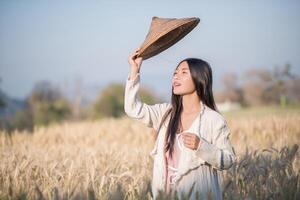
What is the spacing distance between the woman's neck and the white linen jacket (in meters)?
0.06

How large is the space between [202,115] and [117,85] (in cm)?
4279

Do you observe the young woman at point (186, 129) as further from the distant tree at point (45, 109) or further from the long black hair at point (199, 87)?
the distant tree at point (45, 109)

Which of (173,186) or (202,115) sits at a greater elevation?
(202,115)

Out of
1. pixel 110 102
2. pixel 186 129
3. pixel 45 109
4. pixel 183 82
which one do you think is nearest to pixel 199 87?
pixel 183 82

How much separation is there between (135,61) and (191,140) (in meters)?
0.79

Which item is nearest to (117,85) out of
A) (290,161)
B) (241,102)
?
(241,102)

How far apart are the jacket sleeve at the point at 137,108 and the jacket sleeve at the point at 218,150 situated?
0.49 m

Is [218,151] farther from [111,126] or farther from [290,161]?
[111,126]

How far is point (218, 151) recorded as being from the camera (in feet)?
11.2

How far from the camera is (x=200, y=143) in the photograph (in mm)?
3342

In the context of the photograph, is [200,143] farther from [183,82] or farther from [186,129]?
[183,82]

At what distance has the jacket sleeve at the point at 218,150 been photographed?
3.36m

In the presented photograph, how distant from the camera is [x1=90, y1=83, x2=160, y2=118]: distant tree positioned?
40.9 meters

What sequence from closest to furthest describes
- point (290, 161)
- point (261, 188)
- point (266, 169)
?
point (261, 188) < point (266, 169) < point (290, 161)
